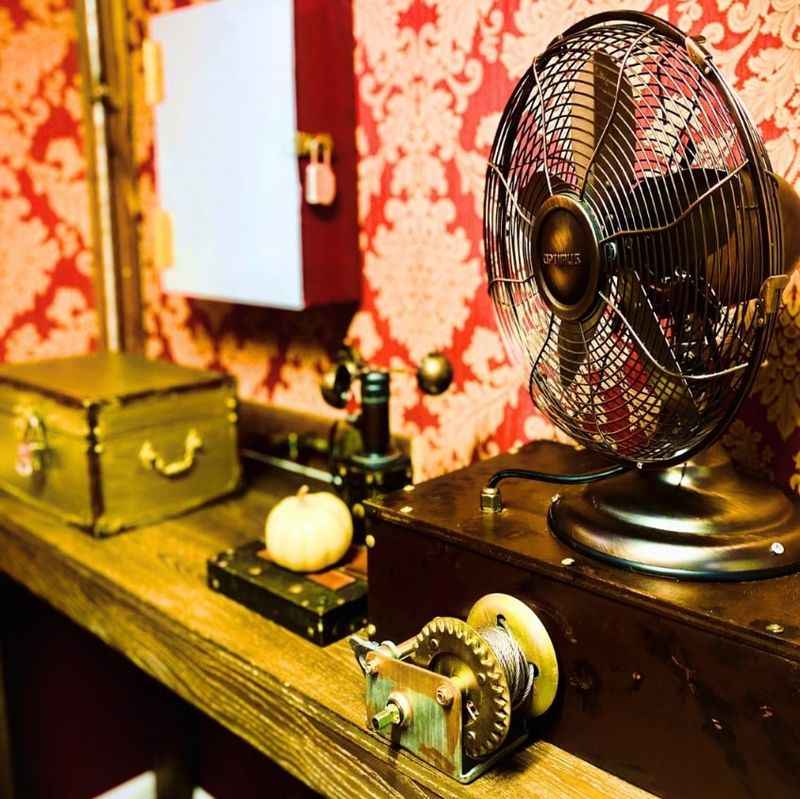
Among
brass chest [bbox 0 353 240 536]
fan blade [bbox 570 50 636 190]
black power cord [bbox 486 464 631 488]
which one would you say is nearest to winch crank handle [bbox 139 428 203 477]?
brass chest [bbox 0 353 240 536]

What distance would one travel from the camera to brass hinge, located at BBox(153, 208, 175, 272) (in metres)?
1.77

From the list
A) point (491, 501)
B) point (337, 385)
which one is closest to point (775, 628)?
point (491, 501)

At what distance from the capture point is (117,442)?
152 cm

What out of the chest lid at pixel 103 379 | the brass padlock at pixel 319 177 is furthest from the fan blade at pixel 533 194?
the chest lid at pixel 103 379

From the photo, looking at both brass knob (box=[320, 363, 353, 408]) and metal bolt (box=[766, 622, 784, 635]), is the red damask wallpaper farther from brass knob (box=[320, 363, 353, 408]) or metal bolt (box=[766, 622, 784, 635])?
metal bolt (box=[766, 622, 784, 635])

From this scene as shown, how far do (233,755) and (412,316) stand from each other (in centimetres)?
119

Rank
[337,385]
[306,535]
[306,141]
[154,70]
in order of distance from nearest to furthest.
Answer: [306,535] < [337,385] < [306,141] < [154,70]

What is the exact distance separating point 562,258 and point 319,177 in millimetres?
756

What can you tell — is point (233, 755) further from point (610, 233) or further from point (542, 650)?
point (610, 233)

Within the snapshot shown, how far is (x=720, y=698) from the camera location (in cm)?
75

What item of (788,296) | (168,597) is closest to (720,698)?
(788,296)

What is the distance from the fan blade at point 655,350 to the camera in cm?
78

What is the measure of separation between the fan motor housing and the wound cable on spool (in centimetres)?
30

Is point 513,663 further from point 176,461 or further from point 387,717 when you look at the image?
point 176,461
